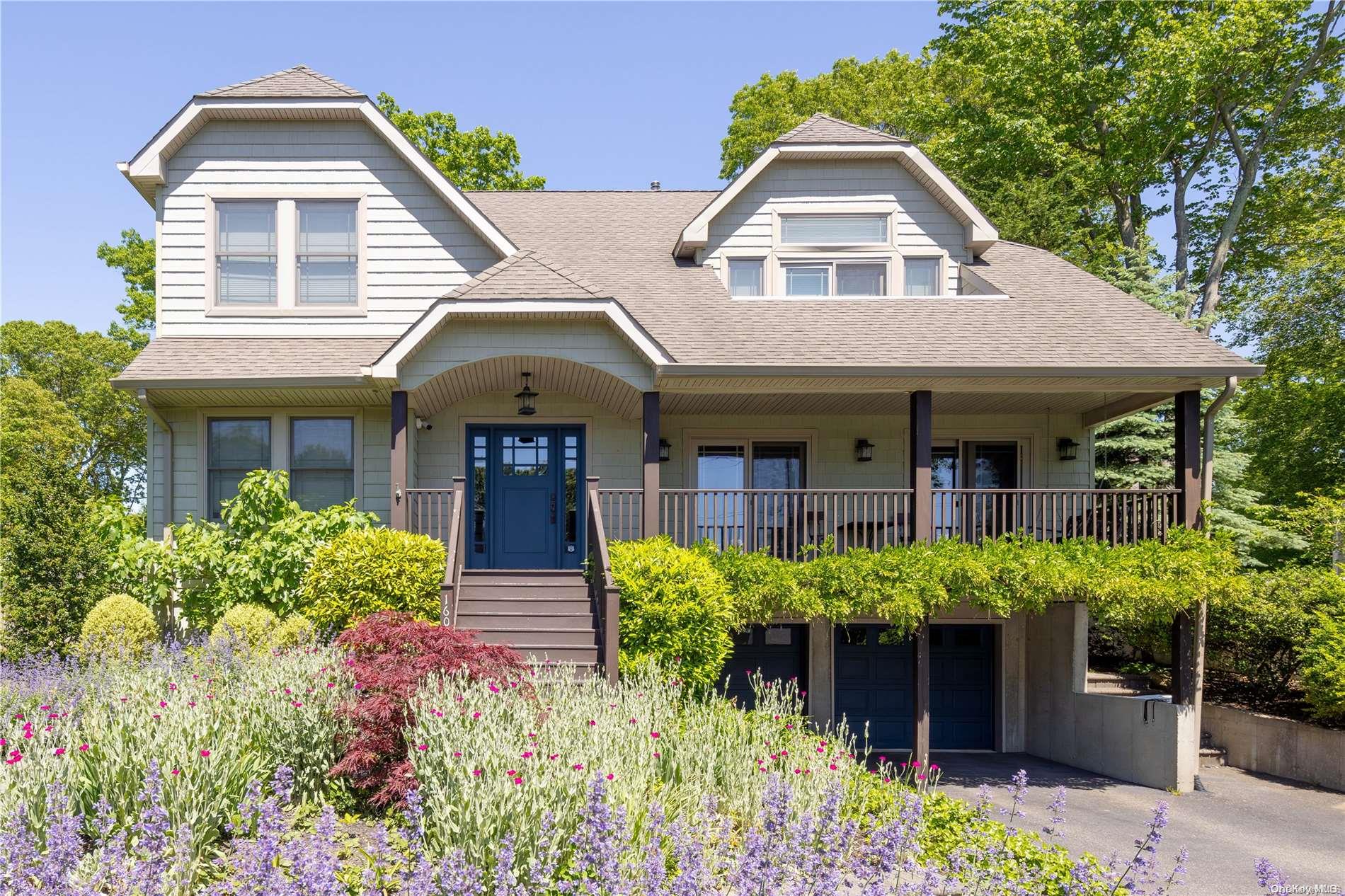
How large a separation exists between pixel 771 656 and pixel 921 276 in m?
6.33

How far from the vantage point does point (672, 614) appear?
29.8ft

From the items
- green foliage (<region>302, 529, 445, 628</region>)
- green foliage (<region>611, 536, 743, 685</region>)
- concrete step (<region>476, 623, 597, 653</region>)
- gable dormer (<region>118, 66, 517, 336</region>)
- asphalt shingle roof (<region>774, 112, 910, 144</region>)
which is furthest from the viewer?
asphalt shingle roof (<region>774, 112, 910, 144</region>)

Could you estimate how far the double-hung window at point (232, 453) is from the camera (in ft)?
39.1

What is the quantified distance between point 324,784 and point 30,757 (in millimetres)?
1764

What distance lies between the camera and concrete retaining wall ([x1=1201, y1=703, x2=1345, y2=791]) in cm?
1068

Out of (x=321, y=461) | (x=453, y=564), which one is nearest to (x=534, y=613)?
(x=453, y=564)

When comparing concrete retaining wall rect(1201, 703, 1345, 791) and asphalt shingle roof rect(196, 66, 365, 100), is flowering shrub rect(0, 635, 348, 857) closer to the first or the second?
asphalt shingle roof rect(196, 66, 365, 100)

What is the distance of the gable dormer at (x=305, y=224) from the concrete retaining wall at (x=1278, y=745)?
12036 millimetres

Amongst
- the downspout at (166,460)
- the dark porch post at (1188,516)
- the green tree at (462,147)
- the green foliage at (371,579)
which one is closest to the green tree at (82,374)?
the green tree at (462,147)

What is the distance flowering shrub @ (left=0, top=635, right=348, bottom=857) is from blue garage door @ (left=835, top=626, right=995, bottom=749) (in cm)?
837

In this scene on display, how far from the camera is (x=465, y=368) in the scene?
1088 cm

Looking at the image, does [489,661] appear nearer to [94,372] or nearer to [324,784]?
[324,784]

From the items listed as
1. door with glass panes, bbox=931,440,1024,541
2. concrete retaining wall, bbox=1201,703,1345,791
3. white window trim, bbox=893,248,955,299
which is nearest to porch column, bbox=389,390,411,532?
white window trim, bbox=893,248,955,299

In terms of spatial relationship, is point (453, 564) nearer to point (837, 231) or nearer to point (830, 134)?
point (837, 231)
